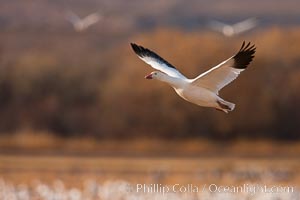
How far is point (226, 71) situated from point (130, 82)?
22886 mm

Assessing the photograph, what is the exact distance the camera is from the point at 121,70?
3472 centimetres

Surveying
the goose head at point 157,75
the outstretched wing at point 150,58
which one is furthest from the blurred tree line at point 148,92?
the goose head at point 157,75

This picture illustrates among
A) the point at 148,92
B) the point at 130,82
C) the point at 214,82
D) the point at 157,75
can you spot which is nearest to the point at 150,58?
the point at 157,75

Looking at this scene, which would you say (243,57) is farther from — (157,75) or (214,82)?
(157,75)

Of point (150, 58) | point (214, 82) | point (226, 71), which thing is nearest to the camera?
point (226, 71)

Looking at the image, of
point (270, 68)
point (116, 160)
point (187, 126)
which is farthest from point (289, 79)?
point (116, 160)

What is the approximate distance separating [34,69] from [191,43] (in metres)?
5.63

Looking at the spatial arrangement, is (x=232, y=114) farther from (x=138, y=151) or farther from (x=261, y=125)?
(x=138, y=151)

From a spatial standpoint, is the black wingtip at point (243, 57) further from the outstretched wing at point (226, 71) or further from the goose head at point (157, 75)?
the goose head at point (157, 75)

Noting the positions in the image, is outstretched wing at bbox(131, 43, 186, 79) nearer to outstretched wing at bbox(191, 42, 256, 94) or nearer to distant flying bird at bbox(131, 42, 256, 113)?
distant flying bird at bbox(131, 42, 256, 113)

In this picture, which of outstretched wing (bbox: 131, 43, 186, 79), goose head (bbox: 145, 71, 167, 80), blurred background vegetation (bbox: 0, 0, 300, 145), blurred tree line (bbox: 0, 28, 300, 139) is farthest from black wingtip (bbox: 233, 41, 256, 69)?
blurred background vegetation (bbox: 0, 0, 300, 145)

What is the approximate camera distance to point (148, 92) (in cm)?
3284

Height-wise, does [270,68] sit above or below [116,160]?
above

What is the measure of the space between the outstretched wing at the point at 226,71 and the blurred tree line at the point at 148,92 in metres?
18.9
